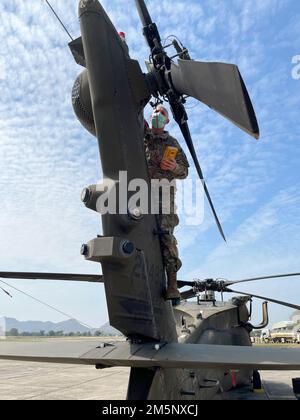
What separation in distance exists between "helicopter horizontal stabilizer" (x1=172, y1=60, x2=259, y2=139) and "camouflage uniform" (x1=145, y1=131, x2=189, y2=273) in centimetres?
128

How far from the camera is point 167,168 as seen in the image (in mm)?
4695

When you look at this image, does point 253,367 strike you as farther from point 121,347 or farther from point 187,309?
point 187,309

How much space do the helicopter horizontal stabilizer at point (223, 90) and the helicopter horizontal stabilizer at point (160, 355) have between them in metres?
1.74

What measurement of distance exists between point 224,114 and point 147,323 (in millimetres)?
2296

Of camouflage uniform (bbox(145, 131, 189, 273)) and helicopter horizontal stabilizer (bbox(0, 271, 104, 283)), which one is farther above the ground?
A: camouflage uniform (bbox(145, 131, 189, 273))

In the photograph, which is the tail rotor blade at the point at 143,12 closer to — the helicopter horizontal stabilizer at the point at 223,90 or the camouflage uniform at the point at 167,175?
the helicopter horizontal stabilizer at the point at 223,90

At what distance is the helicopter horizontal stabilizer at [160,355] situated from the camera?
3.11 meters

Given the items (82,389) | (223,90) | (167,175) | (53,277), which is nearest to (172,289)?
(167,175)

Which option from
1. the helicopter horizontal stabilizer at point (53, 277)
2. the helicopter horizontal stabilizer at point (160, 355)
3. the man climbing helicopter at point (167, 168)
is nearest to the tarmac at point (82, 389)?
the helicopter horizontal stabilizer at point (53, 277)

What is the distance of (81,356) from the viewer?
3828 millimetres

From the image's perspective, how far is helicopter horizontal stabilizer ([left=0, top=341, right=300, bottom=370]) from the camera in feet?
10.2

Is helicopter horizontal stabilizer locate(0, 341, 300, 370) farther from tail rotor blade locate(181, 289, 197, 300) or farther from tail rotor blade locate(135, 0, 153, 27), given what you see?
tail rotor blade locate(181, 289, 197, 300)

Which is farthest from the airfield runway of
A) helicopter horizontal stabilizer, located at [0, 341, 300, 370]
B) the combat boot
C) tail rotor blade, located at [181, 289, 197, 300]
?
helicopter horizontal stabilizer, located at [0, 341, 300, 370]

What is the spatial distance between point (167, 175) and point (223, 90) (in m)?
1.89
